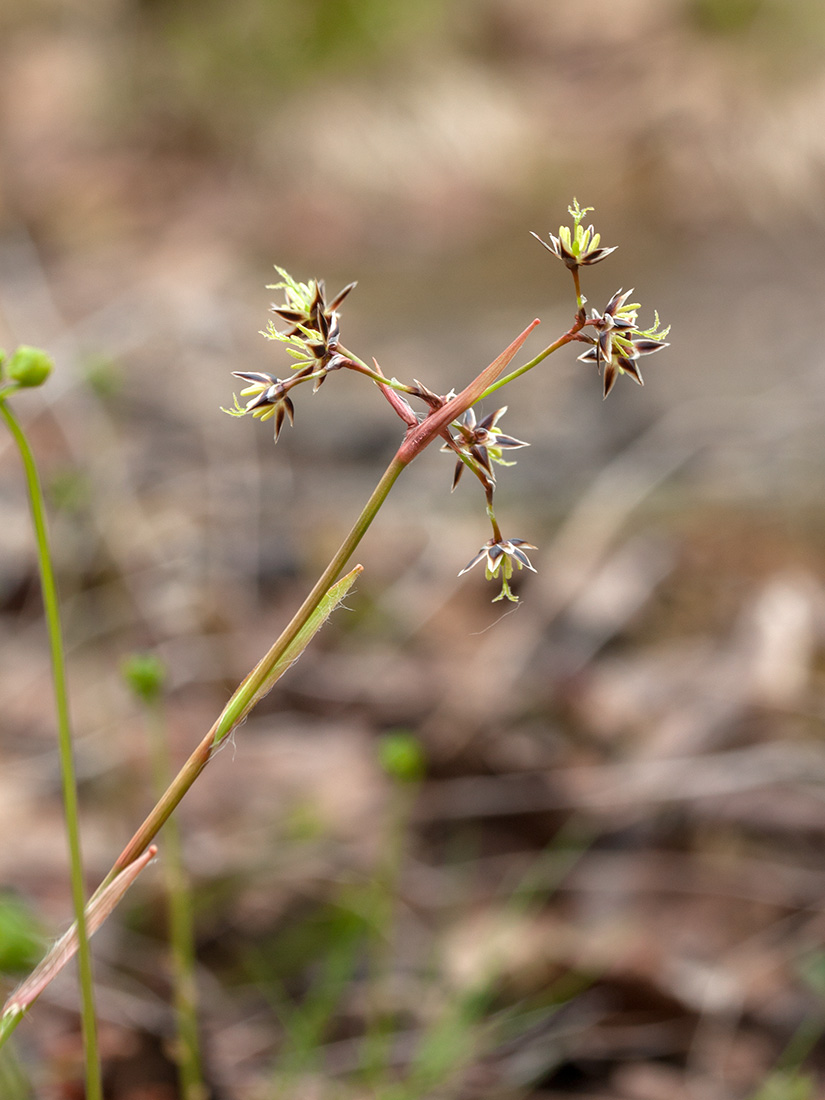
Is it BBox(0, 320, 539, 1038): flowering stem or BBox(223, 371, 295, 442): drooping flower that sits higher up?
BBox(223, 371, 295, 442): drooping flower

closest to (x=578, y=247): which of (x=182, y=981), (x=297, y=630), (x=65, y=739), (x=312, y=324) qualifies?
(x=312, y=324)

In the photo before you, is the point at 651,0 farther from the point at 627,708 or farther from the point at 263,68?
the point at 627,708

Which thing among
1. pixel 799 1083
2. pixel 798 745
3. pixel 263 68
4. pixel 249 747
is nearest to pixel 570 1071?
pixel 799 1083

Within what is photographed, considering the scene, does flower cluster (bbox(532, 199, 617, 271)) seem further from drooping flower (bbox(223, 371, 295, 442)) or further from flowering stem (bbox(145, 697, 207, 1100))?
flowering stem (bbox(145, 697, 207, 1100))

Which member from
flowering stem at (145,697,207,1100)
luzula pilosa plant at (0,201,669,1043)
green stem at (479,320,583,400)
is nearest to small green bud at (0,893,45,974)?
flowering stem at (145,697,207,1100)

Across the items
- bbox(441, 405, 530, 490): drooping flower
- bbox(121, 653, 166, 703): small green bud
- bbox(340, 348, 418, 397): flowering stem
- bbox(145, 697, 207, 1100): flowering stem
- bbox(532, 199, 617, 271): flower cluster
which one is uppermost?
bbox(532, 199, 617, 271): flower cluster

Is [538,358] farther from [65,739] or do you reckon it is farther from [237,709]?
[65,739]

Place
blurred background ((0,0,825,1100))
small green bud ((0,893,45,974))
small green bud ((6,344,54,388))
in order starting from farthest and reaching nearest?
blurred background ((0,0,825,1100)) → small green bud ((0,893,45,974)) → small green bud ((6,344,54,388))
